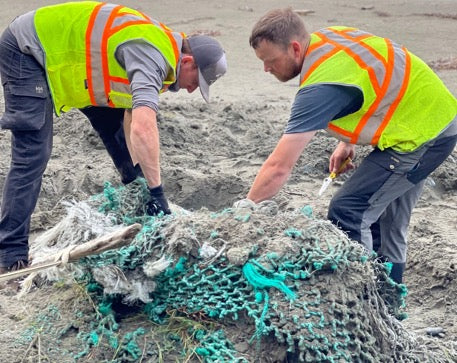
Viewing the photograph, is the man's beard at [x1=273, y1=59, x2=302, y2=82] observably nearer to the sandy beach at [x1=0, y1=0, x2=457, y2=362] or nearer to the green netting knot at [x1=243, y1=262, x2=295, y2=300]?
the green netting knot at [x1=243, y1=262, x2=295, y2=300]

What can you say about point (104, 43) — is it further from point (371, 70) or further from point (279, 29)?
point (371, 70)

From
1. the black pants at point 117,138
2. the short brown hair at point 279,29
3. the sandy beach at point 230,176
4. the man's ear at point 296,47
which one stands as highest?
the short brown hair at point 279,29

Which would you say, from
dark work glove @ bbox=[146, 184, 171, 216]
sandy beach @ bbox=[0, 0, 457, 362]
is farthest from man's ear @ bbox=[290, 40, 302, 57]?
sandy beach @ bbox=[0, 0, 457, 362]

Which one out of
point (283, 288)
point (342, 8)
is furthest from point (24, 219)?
point (342, 8)

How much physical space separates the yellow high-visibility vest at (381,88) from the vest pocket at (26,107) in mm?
1567

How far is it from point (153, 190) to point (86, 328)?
0.96 metres

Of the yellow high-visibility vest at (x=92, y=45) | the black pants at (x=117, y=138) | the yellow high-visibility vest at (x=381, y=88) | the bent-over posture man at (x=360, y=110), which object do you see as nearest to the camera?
the bent-over posture man at (x=360, y=110)

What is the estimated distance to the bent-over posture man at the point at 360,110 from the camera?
406 cm

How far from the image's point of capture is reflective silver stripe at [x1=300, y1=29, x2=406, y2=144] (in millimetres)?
4207

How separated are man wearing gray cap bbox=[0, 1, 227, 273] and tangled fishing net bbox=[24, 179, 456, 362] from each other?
980 mm

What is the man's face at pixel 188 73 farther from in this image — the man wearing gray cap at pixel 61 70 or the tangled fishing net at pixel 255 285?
the tangled fishing net at pixel 255 285

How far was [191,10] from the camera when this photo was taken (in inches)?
590

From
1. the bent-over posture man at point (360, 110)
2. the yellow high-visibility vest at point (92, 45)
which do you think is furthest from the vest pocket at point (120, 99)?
the bent-over posture man at point (360, 110)

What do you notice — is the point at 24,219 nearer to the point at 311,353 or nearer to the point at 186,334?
the point at 186,334
